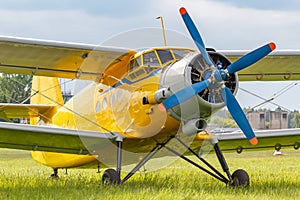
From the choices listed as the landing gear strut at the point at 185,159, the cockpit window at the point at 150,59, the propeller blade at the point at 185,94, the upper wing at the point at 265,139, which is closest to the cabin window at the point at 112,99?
the landing gear strut at the point at 185,159

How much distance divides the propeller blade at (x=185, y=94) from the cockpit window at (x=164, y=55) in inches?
33.2

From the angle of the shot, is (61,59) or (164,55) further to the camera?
(61,59)

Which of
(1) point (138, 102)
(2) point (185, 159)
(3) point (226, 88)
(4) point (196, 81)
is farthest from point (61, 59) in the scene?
(3) point (226, 88)

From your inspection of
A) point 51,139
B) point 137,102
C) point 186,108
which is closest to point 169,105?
point 186,108

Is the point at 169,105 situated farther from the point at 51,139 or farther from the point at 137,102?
the point at 51,139

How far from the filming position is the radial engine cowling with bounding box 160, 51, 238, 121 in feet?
27.9

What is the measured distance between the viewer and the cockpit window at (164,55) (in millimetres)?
9210

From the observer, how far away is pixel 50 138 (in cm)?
966

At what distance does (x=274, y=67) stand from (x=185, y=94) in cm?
457

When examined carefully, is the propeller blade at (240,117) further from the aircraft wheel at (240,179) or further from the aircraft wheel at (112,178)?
the aircraft wheel at (112,178)

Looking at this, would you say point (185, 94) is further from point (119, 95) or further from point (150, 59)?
point (119, 95)

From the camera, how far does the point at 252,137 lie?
875cm

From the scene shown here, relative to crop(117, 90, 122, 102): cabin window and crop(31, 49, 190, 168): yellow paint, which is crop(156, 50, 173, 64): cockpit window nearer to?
crop(31, 49, 190, 168): yellow paint

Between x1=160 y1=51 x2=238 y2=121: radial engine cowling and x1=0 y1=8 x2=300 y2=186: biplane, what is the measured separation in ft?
0.05
